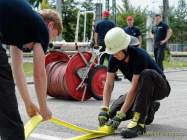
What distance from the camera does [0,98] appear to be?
147 inches

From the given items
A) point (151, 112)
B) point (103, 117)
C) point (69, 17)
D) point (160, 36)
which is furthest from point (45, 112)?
point (69, 17)

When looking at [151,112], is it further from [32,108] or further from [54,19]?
[54,19]

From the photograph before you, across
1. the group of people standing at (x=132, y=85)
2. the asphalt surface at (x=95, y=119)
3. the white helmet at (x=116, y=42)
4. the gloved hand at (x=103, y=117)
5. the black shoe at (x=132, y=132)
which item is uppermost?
the white helmet at (x=116, y=42)

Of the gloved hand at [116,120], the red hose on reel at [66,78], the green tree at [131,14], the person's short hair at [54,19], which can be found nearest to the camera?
the person's short hair at [54,19]

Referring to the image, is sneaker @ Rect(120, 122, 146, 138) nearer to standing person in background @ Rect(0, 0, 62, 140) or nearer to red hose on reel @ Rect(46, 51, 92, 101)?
standing person in background @ Rect(0, 0, 62, 140)

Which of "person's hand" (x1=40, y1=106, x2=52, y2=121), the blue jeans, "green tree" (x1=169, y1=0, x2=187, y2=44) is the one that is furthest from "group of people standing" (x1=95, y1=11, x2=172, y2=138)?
"green tree" (x1=169, y1=0, x2=187, y2=44)

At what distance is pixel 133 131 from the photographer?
596cm

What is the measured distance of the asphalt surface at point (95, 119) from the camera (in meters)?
6.07

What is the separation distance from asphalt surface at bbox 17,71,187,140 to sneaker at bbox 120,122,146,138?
67 millimetres

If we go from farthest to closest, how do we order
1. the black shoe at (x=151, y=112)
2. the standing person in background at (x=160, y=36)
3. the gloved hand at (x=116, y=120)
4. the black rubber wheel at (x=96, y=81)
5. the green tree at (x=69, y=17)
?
the green tree at (x=69, y=17) < the standing person in background at (x=160, y=36) < the black rubber wheel at (x=96, y=81) < the black shoe at (x=151, y=112) < the gloved hand at (x=116, y=120)

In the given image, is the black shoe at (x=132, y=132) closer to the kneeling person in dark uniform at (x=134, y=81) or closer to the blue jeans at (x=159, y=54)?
the kneeling person in dark uniform at (x=134, y=81)

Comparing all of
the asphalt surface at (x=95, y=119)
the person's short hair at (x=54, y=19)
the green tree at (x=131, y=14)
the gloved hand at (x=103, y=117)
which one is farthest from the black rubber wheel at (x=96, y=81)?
the green tree at (x=131, y=14)

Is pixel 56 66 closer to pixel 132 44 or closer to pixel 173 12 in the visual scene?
pixel 132 44

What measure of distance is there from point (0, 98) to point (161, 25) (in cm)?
1147
